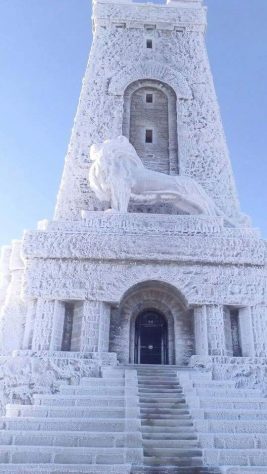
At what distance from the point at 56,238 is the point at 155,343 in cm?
398

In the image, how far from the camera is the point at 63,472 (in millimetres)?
6496

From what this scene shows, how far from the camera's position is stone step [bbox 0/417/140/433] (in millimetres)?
7664


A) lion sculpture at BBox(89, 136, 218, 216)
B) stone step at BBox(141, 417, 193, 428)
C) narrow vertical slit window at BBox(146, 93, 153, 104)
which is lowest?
stone step at BBox(141, 417, 193, 428)

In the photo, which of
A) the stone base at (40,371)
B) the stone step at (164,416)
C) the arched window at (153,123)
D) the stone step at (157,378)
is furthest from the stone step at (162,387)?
the arched window at (153,123)

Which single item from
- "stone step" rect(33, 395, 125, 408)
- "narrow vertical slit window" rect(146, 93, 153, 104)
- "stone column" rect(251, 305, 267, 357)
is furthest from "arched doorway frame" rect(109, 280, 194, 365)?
"narrow vertical slit window" rect(146, 93, 153, 104)

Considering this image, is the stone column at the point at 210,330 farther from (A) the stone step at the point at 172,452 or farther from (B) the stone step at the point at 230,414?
(A) the stone step at the point at 172,452

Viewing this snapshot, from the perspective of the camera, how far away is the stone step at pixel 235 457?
6.85m

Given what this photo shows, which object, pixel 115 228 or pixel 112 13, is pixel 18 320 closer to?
pixel 115 228

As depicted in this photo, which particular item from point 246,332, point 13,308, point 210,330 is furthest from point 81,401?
point 246,332

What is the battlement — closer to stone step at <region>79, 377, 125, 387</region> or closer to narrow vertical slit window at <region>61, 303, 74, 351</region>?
narrow vertical slit window at <region>61, 303, 74, 351</region>

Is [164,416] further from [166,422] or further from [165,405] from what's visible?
[165,405]

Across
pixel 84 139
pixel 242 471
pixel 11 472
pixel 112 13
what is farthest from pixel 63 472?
pixel 112 13

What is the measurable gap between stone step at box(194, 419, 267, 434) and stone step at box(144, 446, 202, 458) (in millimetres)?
606

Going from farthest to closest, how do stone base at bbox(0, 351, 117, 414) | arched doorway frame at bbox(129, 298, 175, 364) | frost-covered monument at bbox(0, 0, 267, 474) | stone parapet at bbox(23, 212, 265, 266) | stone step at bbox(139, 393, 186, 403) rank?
arched doorway frame at bbox(129, 298, 175, 364) → stone parapet at bbox(23, 212, 265, 266) → stone base at bbox(0, 351, 117, 414) → stone step at bbox(139, 393, 186, 403) → frost-covered monument at bbox(0, 0, 267, 474)
